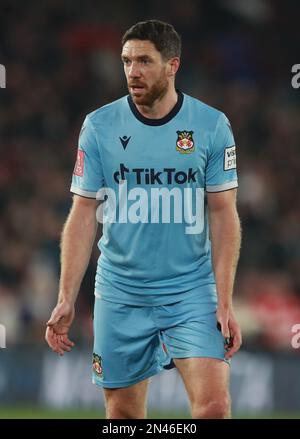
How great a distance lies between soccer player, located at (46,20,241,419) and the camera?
6.55m

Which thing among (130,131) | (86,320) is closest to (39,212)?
(86,320)

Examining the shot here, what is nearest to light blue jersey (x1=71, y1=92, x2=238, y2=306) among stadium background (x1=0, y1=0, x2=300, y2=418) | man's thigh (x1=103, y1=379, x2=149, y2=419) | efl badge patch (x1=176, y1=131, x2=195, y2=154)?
efl badge patch (x1=176, y1=131, x2=195, y2=154)

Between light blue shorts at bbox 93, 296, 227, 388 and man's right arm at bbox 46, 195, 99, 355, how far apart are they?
0.23 m

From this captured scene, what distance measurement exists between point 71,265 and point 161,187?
2.08 feet

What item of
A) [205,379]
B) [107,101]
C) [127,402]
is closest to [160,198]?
[205,379]

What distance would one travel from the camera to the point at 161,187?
6.61 metres

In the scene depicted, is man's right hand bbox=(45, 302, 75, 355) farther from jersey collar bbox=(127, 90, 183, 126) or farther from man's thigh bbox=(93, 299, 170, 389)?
jersey collar bbox=(127, 90, 183, 126)

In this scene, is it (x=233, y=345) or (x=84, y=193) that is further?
(x=84, y=193)

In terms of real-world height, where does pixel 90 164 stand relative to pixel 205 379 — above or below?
above

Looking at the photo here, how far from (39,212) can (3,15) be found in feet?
11.4

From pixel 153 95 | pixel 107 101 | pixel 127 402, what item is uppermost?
pixel 107 101

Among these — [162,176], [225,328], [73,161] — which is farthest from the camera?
[73,161]

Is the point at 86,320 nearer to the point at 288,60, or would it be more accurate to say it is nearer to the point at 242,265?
the point at 242,265

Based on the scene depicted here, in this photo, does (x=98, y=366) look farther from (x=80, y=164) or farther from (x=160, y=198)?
(x=80, y=164)
